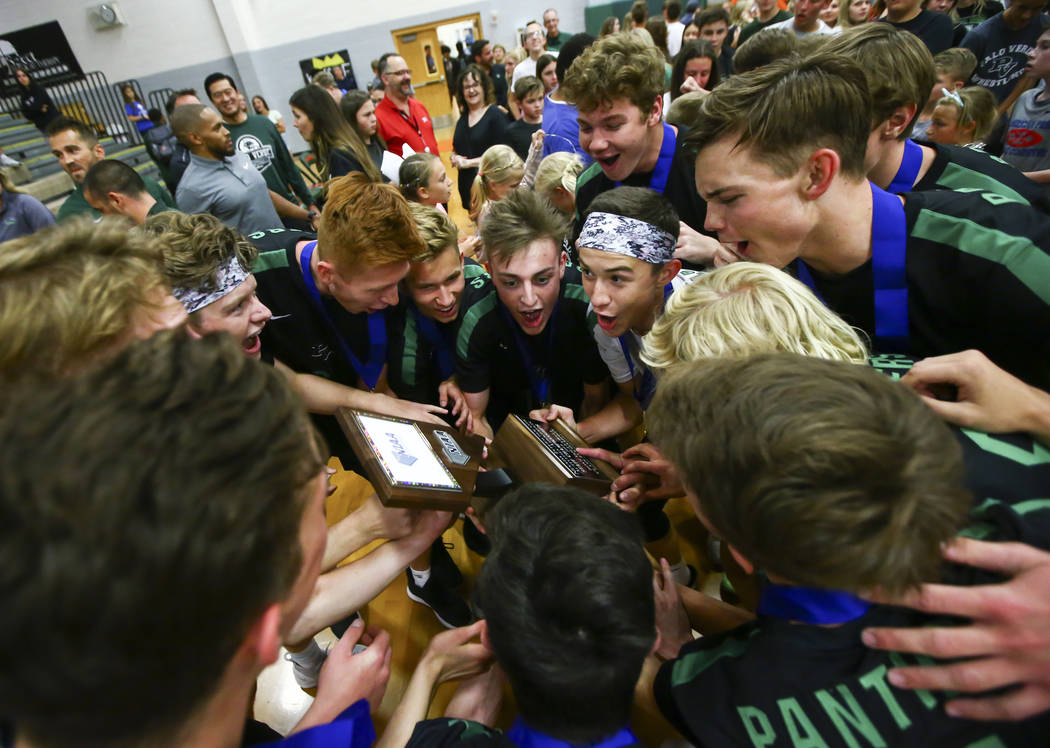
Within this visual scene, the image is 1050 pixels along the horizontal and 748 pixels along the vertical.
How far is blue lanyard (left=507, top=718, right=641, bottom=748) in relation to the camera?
3.45ft

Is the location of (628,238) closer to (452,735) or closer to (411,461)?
(411,461)

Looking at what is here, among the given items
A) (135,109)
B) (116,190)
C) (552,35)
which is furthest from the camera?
(135,109)

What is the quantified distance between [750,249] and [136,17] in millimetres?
16018

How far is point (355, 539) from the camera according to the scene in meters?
1.57

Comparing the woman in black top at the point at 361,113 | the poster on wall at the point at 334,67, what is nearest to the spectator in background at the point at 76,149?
the woman in black top at the point at 361,113

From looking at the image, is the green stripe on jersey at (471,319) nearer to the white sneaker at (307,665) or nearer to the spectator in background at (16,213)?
the white sneaker at (307,665)

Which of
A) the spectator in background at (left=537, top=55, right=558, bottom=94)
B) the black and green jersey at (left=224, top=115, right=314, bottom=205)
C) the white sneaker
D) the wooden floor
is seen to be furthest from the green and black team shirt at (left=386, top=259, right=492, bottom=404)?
the spectator in background at (left=537, top=55, right=558, bottom=94)

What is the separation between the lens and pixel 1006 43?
Answer: 4.00 meters

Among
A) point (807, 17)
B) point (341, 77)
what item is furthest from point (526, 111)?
point (341, 77)

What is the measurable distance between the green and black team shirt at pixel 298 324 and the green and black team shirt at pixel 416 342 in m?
0.14

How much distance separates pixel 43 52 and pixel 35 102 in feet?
8.26

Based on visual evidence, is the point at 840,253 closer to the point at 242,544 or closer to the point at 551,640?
the point at 551,640

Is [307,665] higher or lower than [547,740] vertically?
lower

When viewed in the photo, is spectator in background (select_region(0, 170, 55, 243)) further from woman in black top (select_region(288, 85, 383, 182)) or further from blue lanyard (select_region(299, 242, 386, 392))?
blue lanyard (select_region(299, 242, 386, 392))
